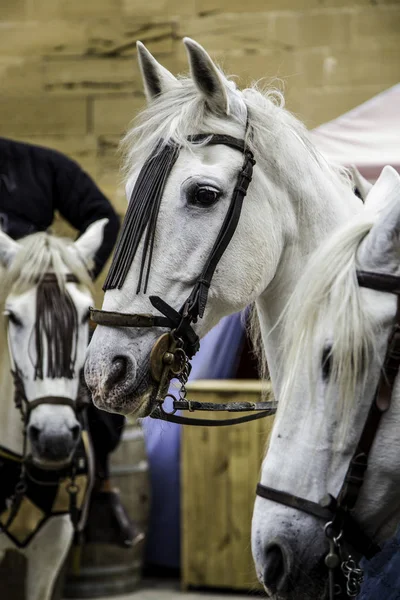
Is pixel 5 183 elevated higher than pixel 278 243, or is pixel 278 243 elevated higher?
pixel 278 243

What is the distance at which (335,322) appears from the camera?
1646 millimetres

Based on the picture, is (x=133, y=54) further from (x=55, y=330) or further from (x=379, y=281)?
(x=379, y=281)

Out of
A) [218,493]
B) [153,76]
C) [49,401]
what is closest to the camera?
[153,76]

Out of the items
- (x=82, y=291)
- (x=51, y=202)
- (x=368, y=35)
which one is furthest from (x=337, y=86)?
(x=82, y=291)

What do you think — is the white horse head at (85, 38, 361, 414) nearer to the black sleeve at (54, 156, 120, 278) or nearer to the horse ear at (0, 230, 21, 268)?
the horse ear at (0, 230, 21, 268)

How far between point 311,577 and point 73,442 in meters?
1.74

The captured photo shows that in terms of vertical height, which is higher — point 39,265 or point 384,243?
point 384,243

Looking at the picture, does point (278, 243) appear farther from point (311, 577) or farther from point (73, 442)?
point (73, 442)

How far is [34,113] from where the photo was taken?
22.8 ft

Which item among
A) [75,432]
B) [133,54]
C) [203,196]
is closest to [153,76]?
[203,196]

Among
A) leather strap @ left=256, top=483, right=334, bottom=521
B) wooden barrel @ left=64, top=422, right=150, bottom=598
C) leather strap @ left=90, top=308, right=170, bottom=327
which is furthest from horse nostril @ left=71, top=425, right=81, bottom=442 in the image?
wooden barrel @ left=64, top=422, right=150, bottom=598

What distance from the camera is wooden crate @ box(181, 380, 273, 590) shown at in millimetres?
5148

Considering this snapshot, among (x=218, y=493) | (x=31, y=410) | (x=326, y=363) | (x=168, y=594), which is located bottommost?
(x=168, y=594)

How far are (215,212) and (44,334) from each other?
52.1 inches
